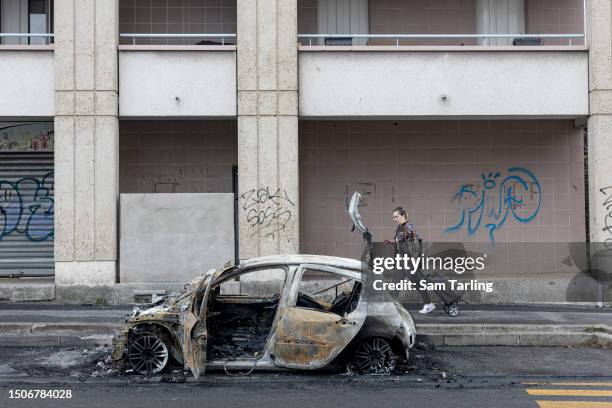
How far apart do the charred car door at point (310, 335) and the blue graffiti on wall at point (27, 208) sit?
8.87m

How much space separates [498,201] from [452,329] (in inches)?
261

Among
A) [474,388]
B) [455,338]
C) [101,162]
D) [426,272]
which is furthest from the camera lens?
[101,162]

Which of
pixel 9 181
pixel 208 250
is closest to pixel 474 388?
pixel 208 250

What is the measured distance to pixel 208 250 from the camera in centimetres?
1250

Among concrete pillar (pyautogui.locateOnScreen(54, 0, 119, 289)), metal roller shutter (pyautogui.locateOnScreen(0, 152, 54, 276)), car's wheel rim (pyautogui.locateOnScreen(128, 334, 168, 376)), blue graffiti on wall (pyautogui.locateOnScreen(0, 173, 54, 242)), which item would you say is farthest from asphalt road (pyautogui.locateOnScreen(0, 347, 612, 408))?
blue graffiti on wall (pyautogui.locateOnScreen(0, 173, 54, 242))

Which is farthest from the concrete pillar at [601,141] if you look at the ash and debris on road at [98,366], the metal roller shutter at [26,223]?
the metal roller shutter at [26,223]

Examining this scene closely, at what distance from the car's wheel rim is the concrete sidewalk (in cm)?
204

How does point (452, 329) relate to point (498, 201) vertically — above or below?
below

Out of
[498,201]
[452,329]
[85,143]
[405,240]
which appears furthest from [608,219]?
[85,143]

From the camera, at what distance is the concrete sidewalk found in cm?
899

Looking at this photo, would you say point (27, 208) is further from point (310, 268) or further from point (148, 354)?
point (310, 268)

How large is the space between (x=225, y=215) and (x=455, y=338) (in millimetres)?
5347

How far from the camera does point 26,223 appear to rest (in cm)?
1415

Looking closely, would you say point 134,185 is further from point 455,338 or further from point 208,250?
point 455,338
